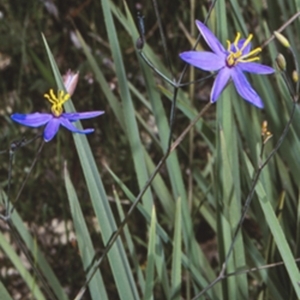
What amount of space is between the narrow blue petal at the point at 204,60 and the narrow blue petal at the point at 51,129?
19cm

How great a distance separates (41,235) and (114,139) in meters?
0.34

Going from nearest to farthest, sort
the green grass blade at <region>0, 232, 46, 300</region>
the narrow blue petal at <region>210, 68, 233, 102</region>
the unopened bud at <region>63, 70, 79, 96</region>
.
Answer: the narrow blue petal at <region>210, 68, 233, 102</region> < the unopened bud at <region>63, 70, 79, 96</region> < the green grass blade at <region>0, 232, 46, 300</region>

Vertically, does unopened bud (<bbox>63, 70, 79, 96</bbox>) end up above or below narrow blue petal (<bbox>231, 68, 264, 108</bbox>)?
above

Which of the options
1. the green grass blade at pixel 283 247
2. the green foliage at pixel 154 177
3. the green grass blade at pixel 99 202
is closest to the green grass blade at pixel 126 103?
the green foliage at pixel 154 177

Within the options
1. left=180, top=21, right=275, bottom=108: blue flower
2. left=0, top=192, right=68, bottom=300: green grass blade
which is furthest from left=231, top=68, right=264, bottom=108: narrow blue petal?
left=0, top=192, right=68, bottom=300: green grass blade

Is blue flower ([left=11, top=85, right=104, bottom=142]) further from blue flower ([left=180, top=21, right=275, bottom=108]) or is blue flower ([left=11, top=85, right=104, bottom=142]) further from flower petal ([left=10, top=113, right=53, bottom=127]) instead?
blue flower ([left=180, top=21, right=275, bottom=108])

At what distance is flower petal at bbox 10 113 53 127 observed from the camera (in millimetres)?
888

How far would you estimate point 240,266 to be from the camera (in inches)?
45.6

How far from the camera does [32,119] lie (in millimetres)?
916

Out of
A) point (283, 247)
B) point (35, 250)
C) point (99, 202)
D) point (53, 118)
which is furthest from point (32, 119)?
point (283, 247)

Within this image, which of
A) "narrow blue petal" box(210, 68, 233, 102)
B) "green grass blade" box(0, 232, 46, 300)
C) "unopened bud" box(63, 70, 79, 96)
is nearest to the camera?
"narrow blue petal" box(210, 68, 233, 102)

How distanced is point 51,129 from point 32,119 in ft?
0.12

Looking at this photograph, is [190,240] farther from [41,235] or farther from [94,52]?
[94,52]

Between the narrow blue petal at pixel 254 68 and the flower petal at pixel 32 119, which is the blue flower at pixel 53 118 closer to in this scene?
the flower petal at pixel 32 119
